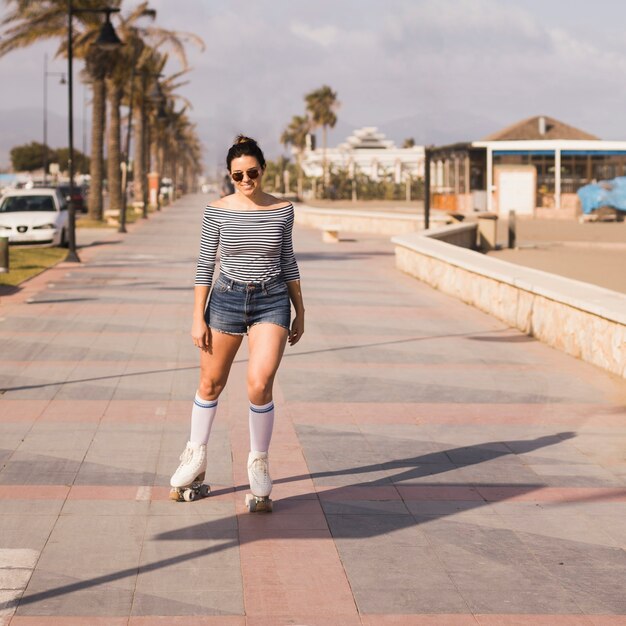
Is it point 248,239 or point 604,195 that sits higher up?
point 604,195

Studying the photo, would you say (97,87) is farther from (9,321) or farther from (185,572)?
(185,572)

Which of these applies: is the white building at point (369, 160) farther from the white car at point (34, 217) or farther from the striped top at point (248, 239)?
the striped top at point (248, 239)

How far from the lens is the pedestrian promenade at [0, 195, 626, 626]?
16.0ft

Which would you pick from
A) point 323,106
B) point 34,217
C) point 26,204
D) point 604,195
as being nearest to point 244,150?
point 34,217

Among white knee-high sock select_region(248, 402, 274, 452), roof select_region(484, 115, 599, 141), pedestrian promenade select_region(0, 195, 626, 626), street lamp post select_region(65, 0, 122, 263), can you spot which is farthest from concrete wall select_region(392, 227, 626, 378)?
roof select_region(484, 115, 599, 141)

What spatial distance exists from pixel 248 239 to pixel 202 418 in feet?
3.39

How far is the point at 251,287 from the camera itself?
5992mm

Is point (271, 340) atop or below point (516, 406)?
atop

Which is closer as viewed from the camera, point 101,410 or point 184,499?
point 184,499

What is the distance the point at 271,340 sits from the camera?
19.6 ft

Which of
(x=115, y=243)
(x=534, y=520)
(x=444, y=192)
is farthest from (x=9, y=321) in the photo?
(x=444, y=192)

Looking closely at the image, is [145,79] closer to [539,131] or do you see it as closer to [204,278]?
[539,131]

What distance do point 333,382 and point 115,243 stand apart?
2296cm

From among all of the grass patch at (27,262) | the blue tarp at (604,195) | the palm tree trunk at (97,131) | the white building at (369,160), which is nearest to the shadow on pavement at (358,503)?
the grass patch at (27,262)
